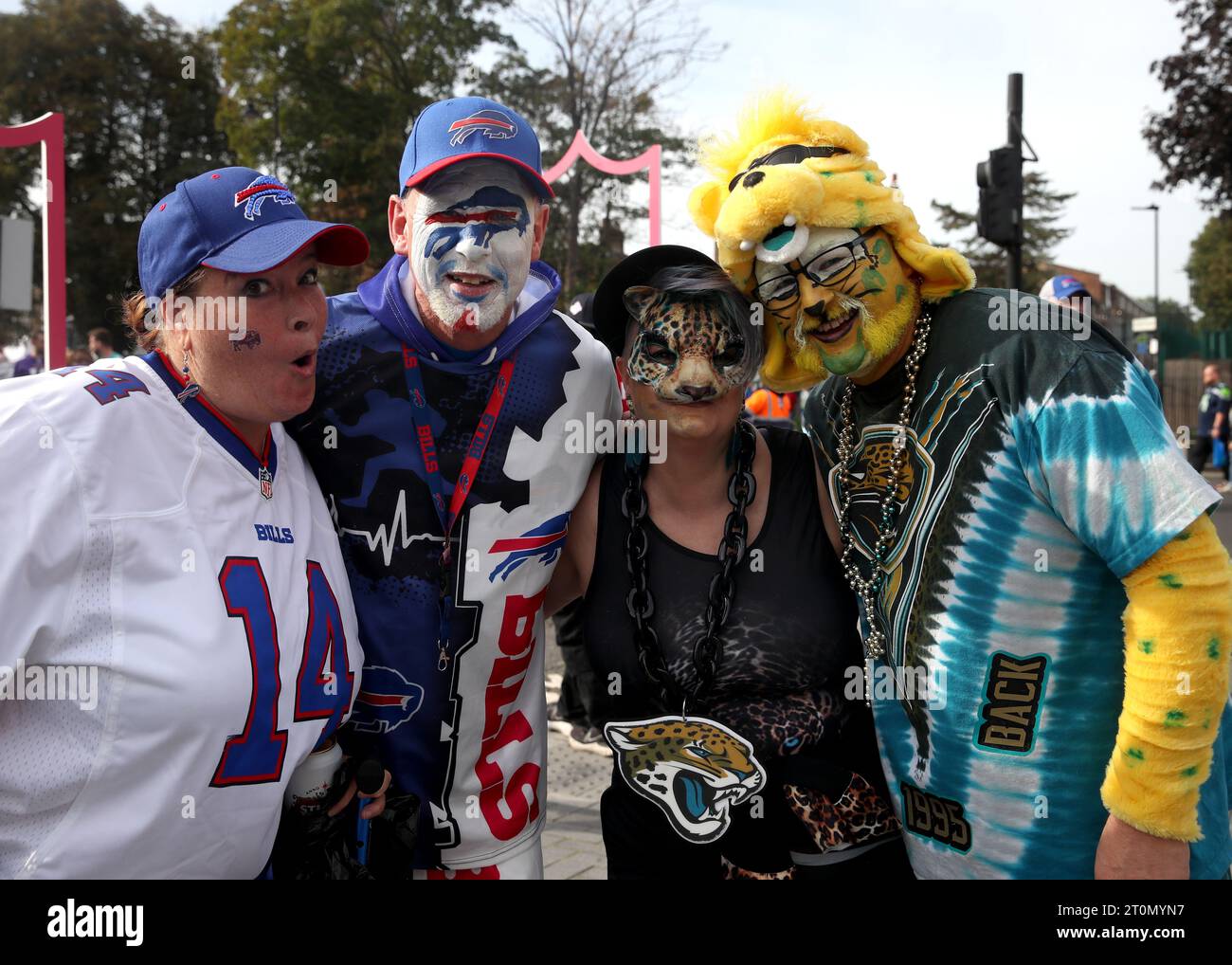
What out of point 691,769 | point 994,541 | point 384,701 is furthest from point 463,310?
point 994,541

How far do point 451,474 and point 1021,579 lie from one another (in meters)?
1.33

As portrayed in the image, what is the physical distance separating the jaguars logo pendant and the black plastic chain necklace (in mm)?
69

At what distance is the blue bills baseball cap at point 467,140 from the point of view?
7.80 ft

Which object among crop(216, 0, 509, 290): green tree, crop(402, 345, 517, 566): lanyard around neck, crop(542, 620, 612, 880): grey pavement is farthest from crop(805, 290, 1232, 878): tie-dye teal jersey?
crop(216, 0, 509, 290): green tree

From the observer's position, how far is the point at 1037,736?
1.96 m

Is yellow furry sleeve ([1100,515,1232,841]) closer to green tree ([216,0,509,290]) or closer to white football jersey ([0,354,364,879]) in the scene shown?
white football jersey ([0,354,364,879])

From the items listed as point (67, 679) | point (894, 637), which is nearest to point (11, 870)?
point (67, 679)

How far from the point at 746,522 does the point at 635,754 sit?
62 centimetres

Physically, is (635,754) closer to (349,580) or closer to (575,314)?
(349,580)

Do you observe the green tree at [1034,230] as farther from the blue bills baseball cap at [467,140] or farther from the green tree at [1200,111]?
the blue bills baseball cap at [467,140]

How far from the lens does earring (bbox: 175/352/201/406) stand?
1.97 metres

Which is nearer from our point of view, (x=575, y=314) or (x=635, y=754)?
(x=635, y=754)

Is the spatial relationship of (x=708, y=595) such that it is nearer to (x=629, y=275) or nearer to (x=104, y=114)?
(x=629, y=275)
